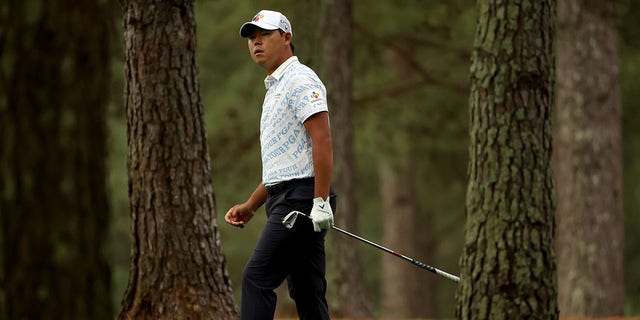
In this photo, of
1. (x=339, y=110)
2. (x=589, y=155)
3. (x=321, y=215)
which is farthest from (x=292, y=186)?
(x=589, y=155)

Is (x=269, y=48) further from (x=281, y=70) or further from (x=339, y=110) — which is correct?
(x=339, y=110)

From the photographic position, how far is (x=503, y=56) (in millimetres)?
5809

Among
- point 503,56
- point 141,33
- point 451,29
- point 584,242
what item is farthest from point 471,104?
point 451,29

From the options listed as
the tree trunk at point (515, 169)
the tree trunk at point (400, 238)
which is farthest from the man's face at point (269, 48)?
the tree trunk at point (400, 238)

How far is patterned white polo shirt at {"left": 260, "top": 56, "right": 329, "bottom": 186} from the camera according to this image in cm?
544

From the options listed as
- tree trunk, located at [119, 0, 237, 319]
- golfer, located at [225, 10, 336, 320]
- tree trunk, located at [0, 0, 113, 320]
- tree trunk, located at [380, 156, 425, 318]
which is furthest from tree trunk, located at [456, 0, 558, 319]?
tree trunk, located at [380, 156, 425, 318]

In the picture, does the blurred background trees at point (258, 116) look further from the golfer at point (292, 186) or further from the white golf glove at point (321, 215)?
the white golf glove at point (321, 215)

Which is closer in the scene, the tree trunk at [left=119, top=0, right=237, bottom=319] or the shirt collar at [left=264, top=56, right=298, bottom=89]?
the shirt collar at [left=264, top=56, right=298, bottom=89]

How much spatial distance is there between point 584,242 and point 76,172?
30.0 feet

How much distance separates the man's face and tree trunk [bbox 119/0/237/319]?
3.33 feet

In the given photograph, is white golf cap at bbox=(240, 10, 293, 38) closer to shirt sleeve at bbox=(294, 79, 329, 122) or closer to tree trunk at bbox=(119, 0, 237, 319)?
shirt sleeve at bbox=(294, 79, 329, 122)

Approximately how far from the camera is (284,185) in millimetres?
5551

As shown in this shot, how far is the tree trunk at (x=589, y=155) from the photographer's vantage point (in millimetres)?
11430

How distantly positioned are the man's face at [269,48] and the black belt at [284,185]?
24.8 inches
